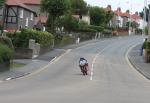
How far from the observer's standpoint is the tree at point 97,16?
14212 centimetres

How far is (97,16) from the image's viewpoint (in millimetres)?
144750

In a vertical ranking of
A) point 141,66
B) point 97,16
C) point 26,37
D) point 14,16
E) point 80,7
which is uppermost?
point 80,7

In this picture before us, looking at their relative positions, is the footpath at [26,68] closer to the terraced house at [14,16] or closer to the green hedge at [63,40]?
the green hedge at [63,40]

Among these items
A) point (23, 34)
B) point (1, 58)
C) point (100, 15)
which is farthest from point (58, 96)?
point (100, 15)

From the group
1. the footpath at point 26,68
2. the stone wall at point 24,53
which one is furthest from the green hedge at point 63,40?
the stone wall at point 24,53

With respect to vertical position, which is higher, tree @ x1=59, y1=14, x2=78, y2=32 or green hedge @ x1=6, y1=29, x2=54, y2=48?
Answer: tree @ x1=59, y1=14, x2=78, y2=32

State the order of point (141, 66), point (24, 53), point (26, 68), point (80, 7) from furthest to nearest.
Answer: point (80, 7) < point (24, 53) < point (141, 66) < point (26, 68)

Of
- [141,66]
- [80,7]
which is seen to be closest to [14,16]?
[141,66]

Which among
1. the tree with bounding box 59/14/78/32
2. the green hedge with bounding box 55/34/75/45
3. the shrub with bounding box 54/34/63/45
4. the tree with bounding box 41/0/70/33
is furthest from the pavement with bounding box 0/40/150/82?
the tree with bounding box 59/14/78/32

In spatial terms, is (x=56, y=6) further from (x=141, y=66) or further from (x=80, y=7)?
(x=80, y=7)

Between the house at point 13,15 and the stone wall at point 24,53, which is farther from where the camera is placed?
the house at point 13,15

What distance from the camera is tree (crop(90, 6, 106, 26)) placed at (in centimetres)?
14212

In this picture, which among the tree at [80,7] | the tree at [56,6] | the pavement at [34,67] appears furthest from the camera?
the tree at [80,7]

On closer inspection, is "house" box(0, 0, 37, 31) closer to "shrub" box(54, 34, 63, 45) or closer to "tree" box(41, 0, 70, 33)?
"tree" box(41, 0, 70, 33)
